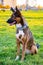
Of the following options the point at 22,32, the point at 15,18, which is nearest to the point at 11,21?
the point at 15,18

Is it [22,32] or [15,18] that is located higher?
[15,18]

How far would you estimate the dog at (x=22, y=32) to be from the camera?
383cm

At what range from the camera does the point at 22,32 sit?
13.1 ft

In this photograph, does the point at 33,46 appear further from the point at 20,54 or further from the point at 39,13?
the point at 39,13

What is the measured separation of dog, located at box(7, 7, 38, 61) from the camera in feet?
12.6

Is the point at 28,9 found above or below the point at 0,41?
below

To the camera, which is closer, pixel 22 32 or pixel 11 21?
pixel 11 21

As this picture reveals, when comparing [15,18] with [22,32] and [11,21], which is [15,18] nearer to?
[11,21]

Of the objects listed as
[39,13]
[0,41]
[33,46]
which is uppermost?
[33,46]

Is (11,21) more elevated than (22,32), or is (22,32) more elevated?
(11,21)

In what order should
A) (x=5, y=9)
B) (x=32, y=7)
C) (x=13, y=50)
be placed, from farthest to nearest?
(x=5, y=9) < (x=32, y=7) < (x=13, y=50)

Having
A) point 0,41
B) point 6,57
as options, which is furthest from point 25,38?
point 0,41

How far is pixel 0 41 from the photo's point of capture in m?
5.83

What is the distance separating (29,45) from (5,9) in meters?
11.1
